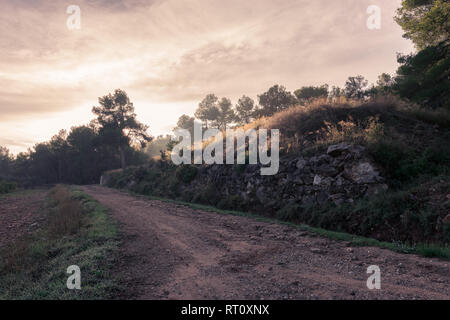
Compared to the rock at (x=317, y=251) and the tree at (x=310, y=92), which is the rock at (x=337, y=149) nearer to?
the rock at (x=317, y=251)

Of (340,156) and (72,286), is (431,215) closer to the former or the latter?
(340,156)

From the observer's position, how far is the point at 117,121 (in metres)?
45.6

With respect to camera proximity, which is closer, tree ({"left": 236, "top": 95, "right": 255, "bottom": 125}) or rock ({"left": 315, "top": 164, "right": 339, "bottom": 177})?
rock ({"left": 315, "top": 164, "right": 339, "bottom": 177})

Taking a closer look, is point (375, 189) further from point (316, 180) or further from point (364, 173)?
point (316, 180)

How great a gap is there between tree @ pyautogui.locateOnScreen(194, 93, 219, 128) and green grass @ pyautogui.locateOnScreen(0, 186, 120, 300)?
4225 cm

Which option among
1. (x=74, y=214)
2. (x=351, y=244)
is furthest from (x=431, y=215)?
(x=74, y=214)

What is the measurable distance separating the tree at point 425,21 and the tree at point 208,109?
Result: 36140 mm

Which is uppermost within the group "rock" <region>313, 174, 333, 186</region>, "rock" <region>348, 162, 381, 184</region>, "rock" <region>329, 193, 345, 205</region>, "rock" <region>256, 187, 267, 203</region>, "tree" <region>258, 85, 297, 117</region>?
"tree" <region>258, 85, 297, 117</region>

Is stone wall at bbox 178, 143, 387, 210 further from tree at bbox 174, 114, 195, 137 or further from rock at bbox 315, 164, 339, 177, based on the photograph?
tree at bbox 174, 114, 195, 137

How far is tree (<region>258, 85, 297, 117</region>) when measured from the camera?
2927cm

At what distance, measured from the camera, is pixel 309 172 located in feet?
37.0

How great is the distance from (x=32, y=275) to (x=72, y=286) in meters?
2.35

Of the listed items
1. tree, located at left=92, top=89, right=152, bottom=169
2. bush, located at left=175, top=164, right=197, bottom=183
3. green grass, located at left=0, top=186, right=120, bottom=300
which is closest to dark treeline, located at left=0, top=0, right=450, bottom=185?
tree, located at left=92, top=89, right=152, bottom=169

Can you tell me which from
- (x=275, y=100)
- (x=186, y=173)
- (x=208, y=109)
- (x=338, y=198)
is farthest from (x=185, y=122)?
(x=338, y=198)
